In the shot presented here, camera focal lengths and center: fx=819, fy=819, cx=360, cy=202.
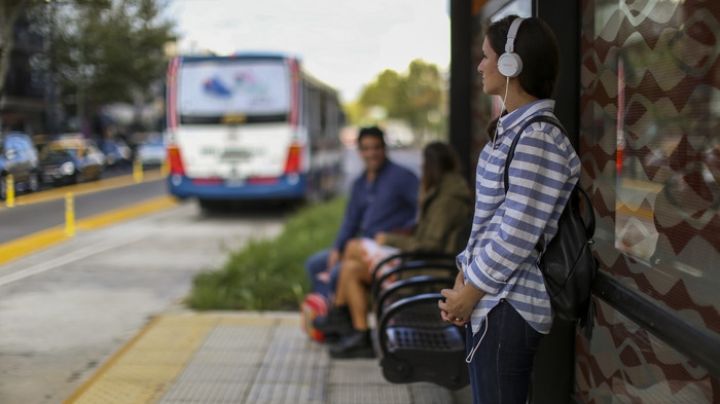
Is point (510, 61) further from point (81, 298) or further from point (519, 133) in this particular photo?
point (81, 298)

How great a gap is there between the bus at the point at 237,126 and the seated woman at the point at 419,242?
10.2m

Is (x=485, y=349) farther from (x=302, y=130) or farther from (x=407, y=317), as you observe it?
(x=302, y=130)

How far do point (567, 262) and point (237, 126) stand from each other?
13562mm

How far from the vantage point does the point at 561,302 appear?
7.57 feet

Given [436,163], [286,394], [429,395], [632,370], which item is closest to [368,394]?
[429,395]

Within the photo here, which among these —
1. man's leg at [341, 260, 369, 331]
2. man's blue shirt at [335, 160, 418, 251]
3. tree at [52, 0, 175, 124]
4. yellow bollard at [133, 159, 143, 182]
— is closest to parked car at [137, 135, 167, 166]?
yellow bollard at [133, 159, 143, 182]

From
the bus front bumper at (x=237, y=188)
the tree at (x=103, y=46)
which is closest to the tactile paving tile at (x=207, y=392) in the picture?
the tree at (x=103, y=46)

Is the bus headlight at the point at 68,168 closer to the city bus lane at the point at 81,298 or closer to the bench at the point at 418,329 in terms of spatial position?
the city bus lane at the point at 81,298

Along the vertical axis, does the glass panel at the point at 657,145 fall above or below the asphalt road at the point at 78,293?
above

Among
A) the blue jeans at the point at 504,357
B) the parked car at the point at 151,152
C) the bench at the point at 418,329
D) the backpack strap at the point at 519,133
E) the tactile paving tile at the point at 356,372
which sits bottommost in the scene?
the tactile paving tile at the point at 356,372

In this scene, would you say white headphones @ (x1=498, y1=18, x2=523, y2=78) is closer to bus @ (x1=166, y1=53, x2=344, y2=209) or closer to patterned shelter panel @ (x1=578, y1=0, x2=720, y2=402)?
patterned shelter panel @ (x1=578, y1=0, x2=720, y2=402)

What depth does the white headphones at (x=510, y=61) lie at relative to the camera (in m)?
2.34

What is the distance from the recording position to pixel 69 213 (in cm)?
541

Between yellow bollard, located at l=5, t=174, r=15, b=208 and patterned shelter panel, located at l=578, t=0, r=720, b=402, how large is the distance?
276 centimetres
